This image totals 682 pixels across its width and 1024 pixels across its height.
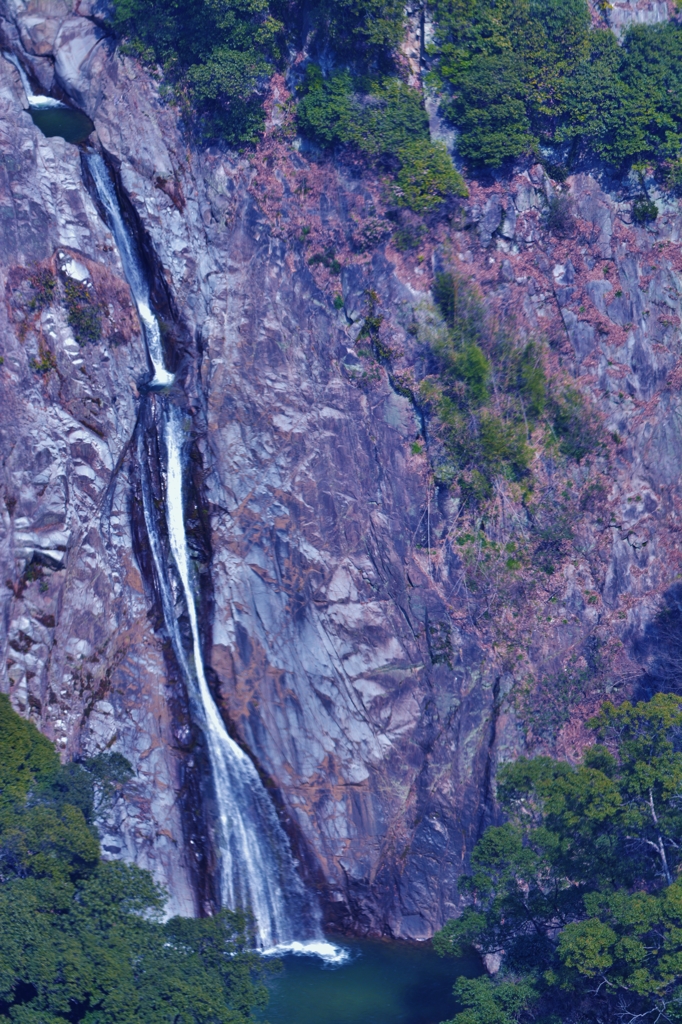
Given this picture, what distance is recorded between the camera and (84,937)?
2408 centimetres

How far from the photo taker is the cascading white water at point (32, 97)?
34.9 metres

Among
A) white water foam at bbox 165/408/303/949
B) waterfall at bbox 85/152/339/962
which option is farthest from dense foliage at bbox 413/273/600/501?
white water foam at bbox 165/408/303/949

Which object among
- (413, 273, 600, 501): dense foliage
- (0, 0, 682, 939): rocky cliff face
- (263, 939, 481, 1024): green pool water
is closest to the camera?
(263, 939, 481, 1024): green pool water

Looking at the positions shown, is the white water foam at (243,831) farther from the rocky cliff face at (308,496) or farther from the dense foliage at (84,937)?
the dense foliage at (84,937)

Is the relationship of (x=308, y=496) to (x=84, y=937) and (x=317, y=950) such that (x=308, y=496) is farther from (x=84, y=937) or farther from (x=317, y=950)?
(x=84, y=937)

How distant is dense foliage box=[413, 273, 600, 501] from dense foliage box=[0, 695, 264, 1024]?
52.0 feet

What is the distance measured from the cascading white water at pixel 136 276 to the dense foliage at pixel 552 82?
484 inches

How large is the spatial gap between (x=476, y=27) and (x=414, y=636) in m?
22.0

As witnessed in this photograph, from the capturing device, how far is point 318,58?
3556 centimetres

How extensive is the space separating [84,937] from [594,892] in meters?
12.5

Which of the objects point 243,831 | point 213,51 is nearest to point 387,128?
point 213,51

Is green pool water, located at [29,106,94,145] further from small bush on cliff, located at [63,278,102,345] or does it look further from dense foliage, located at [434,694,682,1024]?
dense foliage, located at [434,694,682,1024]

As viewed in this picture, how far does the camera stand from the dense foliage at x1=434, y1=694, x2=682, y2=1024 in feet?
74.1

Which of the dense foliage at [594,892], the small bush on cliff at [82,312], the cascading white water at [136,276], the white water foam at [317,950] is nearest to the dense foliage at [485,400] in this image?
the cascading white water at [136,276]
